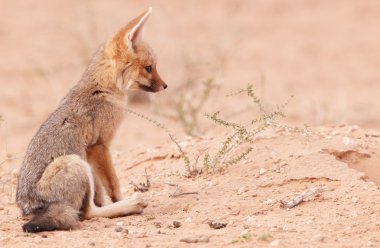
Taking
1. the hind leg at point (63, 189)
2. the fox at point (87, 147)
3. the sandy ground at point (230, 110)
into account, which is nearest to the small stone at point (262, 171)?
the sandy ground at point (230, 110)

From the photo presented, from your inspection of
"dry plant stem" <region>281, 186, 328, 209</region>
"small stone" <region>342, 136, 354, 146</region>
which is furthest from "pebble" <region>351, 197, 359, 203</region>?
"small stone" <region>342, 136, 354, 146</region>

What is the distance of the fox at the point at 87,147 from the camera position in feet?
19.9

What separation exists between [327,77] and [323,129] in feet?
24.2

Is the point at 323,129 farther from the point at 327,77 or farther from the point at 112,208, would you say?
the point at 327,77

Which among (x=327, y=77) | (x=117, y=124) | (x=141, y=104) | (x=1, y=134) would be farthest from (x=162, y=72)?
(x=117, y=124)

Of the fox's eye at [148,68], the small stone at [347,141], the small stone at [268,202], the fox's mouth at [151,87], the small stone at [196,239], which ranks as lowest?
the small stone at [196,239]

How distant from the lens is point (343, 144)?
7398 millimetres

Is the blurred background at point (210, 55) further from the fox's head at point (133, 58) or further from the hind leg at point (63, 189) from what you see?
the hind leg at point (63, 189)

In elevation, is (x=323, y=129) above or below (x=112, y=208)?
above

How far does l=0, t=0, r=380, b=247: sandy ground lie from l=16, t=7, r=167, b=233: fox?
0.59 ft

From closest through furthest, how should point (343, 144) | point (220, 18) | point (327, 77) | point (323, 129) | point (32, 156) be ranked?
point (32, 156)
point (343, 144)
point (323, 129)
point (327, 77)
point (220, 18)

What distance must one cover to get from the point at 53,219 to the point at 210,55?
350 inches

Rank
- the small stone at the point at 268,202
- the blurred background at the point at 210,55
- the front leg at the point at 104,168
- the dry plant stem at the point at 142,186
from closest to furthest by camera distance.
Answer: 1. the small stone at the point at 268,202
2. the front leg at the point at 104,168
3. the dry plant stem at the point at 142,186
4. the blurred background at the point at 210,55

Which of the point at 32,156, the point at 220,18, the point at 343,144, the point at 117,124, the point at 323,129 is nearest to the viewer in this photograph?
the point at 32,156
